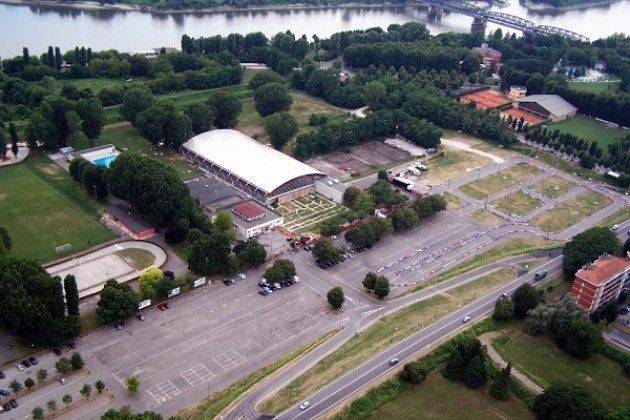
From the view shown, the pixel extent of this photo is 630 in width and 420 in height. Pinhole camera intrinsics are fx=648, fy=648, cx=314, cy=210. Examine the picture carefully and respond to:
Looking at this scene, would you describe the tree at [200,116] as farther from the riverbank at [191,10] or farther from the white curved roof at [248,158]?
the riverbank at [191,10]

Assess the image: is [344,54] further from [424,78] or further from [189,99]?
[189,99]

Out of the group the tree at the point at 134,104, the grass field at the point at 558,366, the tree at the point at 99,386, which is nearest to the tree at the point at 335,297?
the grass field at the point at 558,366

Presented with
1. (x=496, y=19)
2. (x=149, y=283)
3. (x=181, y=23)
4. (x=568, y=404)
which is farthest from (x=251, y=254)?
(x=496, y=19)

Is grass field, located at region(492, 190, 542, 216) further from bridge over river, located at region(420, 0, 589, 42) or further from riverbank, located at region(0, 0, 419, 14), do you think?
riverbank, located at region(0, 0, 419, 14)

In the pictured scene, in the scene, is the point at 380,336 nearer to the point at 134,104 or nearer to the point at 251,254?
the point at 251,254

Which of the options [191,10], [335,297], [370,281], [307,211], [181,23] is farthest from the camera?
[191,10]
